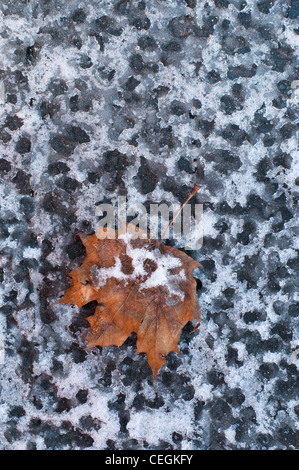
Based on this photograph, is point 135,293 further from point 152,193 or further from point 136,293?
point 152,193

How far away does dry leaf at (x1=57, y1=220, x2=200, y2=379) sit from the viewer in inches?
51.9

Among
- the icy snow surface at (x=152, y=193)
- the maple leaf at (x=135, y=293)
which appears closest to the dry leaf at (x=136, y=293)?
the maple leaf at (x=135, y=293)

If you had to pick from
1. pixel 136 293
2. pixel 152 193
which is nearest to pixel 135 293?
pixel 136 293

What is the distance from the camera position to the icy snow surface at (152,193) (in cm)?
138

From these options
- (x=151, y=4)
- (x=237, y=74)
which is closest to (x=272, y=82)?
(x=237, y=74)

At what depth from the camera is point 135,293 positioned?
1320 mm

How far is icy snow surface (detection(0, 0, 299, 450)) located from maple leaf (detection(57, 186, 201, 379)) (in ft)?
0.40

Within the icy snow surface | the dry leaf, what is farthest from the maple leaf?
the icy snow surface

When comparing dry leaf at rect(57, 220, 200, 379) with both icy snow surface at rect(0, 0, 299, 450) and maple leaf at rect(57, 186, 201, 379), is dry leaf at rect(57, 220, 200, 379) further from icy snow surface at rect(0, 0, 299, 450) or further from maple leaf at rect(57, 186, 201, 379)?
icy snow surface at rect(0, 0, 299, 450)

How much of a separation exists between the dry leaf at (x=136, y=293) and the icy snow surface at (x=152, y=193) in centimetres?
12

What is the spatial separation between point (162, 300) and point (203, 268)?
0.74 feet

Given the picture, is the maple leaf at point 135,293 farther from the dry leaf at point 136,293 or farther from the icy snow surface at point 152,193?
the icy snow surface at point 152,193

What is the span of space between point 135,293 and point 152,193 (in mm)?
384

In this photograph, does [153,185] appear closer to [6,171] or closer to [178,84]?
[178,84]
